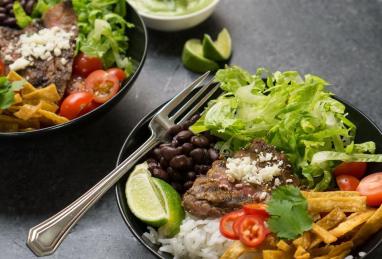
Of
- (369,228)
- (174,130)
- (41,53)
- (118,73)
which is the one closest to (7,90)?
(41,53)

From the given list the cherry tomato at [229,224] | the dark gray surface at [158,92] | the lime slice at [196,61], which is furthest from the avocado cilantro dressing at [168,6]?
the cherry tomato at [229,224]

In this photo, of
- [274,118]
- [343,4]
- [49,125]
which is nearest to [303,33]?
[343,4]

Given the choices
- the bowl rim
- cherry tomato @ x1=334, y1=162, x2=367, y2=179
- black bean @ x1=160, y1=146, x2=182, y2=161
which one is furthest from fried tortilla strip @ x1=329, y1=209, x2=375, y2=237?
the bowl rim

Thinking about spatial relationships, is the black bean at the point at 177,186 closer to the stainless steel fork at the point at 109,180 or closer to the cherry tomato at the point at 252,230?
the stainless steel fork at the point at 109,180

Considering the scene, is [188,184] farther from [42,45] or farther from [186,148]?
[42,45]

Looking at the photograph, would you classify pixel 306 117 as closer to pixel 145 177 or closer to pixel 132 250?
pixel 145 177
